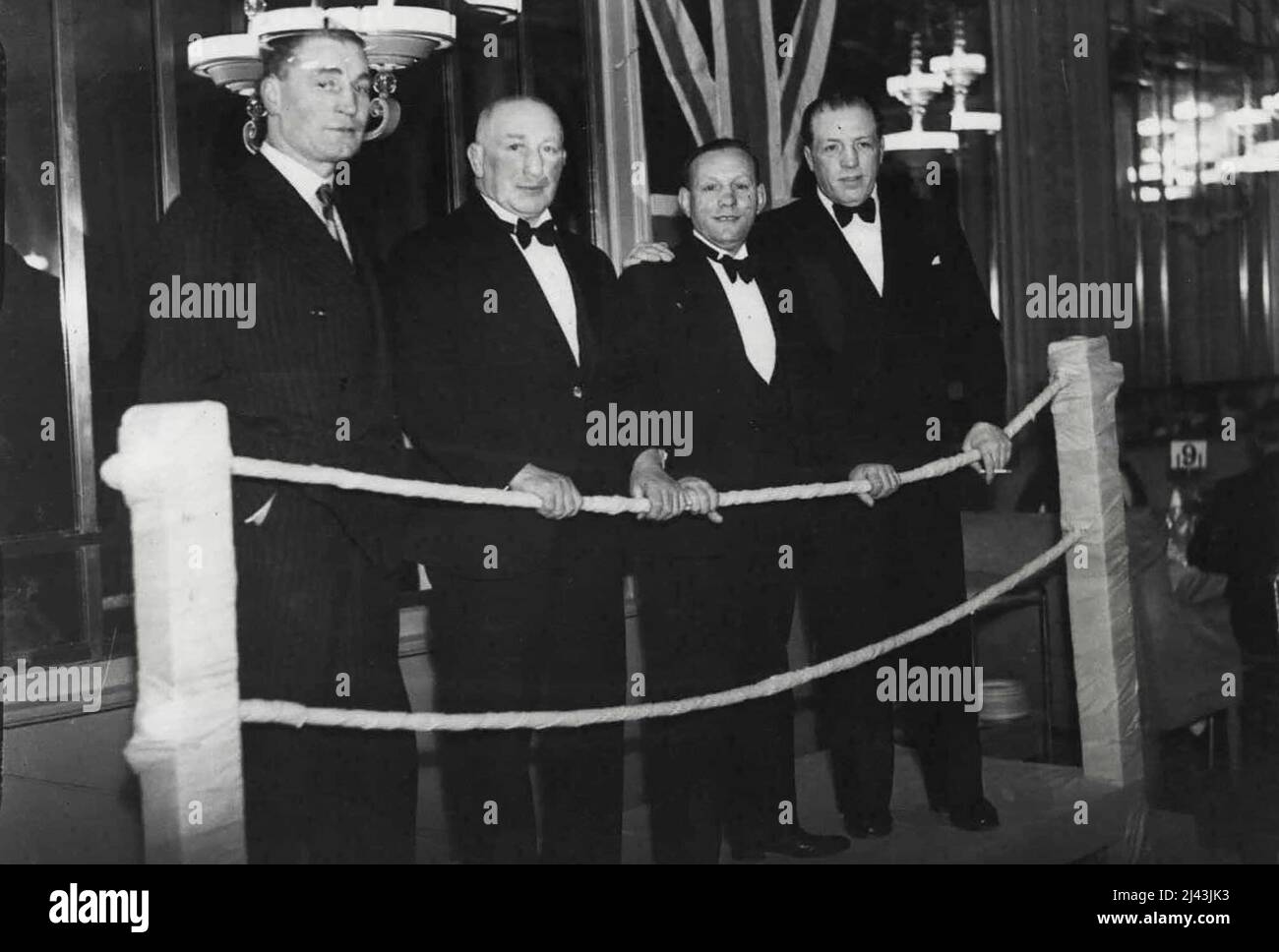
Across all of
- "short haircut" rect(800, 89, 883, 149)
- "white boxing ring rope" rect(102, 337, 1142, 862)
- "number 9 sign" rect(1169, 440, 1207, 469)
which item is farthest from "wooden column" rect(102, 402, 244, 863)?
"number 9 sign" rect(1169, 440, 1207, 469)

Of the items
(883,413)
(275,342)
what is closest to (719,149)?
(883,413)

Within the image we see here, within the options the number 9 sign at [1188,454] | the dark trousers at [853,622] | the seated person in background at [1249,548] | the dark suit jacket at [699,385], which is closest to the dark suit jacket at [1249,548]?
the seated person in background at [1249,548]

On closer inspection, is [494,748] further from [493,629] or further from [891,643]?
[891,643]

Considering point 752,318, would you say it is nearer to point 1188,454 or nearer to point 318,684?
point 318,684

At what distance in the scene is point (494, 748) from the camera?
2910mm

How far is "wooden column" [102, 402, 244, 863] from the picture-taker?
2.07 meters

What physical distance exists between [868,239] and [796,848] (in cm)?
138

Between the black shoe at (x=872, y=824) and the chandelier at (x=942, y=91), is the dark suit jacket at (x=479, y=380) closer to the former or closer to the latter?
the black shoe at (x=872, y=824)

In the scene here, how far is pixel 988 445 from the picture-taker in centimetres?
348

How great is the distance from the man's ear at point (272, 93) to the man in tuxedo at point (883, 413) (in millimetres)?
1182

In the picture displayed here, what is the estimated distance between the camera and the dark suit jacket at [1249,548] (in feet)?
17.9
